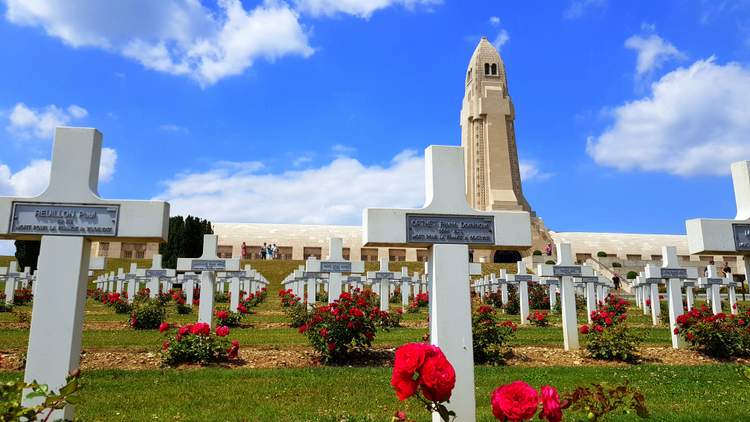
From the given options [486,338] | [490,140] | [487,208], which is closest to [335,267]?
[486,338]

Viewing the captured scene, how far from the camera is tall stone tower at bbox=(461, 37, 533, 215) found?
49.1 m

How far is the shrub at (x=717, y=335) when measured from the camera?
9.77 metres

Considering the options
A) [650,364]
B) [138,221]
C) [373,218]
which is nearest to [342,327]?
[373,218]

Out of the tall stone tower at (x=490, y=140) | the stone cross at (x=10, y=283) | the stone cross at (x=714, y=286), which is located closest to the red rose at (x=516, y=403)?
the stone cross at (x=714, y=286)

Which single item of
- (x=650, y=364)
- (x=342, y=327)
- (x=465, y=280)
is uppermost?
(x=465, y=280)

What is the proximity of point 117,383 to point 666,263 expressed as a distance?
38.7 feet

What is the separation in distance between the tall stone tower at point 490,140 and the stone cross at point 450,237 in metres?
43.3

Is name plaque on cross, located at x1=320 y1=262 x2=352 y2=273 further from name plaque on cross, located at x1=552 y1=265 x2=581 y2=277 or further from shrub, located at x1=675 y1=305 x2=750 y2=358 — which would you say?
shrub, located at x1=675 y1=305 x2=750 y2=358

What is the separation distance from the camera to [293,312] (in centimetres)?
1382

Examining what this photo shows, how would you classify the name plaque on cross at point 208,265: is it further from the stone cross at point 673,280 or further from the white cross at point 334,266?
the stone cross at point 673,280

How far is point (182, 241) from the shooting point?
→ 130 feet

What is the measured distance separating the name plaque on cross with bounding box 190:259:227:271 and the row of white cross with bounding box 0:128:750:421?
7114 mm

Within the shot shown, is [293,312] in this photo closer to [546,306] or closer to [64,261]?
[64,261]

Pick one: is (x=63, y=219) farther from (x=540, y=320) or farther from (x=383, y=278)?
(x=383, y=278)
